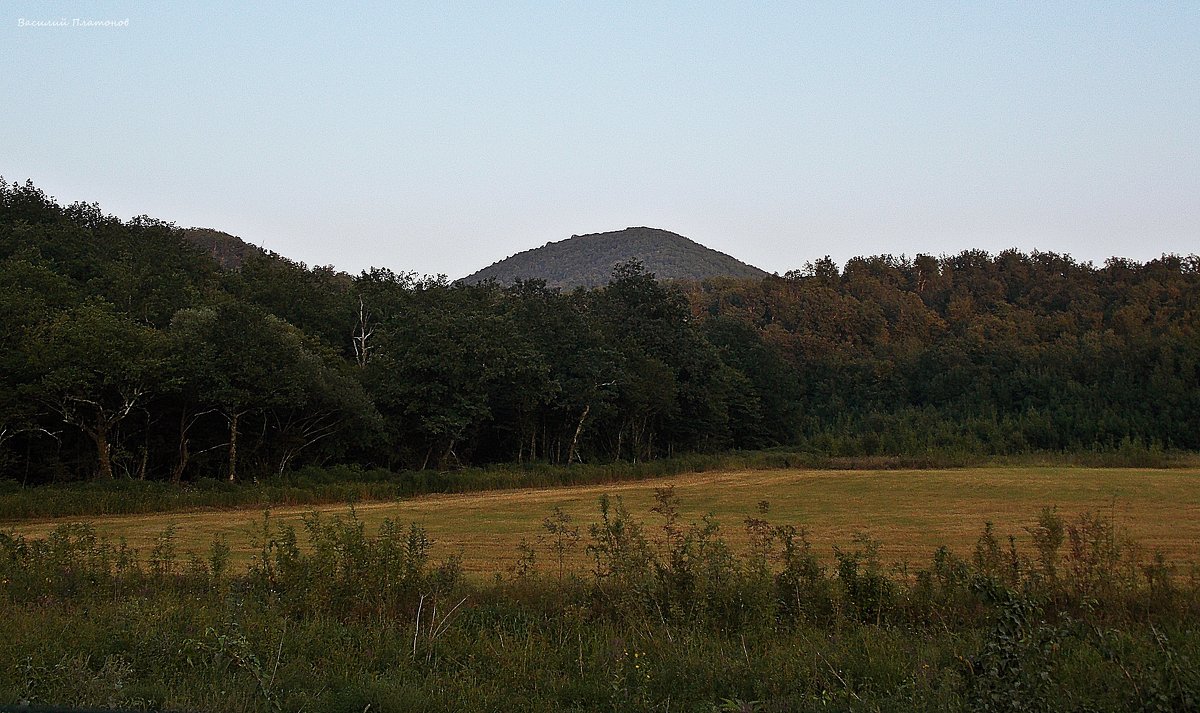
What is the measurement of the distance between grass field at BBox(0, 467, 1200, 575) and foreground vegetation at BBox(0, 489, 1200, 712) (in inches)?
73.8

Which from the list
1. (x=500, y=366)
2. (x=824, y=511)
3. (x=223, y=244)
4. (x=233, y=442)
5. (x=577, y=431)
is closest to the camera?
(x=824, y=511)

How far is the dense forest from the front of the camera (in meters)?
31.8

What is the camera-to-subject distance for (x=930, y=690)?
5.82 metres

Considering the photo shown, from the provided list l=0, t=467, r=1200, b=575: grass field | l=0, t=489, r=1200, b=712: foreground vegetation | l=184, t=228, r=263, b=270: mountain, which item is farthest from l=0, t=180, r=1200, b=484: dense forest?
l=184, t=228, r=263, b=270: mountain

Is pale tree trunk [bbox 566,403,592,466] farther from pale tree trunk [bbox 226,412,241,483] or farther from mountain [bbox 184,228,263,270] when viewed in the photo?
mountain [bbox 184,228,263,270]

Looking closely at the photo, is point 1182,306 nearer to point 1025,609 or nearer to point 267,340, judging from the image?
point 267,340

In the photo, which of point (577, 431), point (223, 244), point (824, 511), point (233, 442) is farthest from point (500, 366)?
point (223, 244)

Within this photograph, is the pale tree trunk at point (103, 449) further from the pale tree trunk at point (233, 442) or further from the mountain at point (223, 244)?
the mountain at point (223, 244)

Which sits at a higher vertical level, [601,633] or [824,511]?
[601,633]

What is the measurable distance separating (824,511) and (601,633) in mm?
22875

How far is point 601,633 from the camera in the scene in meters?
7.84

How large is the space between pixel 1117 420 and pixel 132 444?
75.4 metres

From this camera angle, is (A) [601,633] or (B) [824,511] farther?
(B) [824,511]

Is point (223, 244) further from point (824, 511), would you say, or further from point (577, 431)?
point (824, 511)
